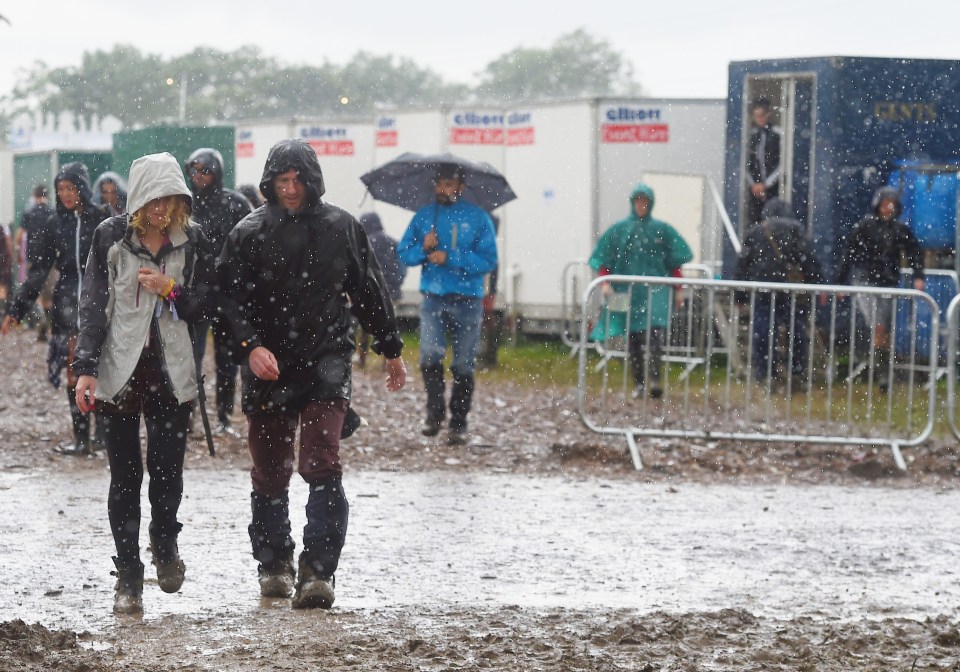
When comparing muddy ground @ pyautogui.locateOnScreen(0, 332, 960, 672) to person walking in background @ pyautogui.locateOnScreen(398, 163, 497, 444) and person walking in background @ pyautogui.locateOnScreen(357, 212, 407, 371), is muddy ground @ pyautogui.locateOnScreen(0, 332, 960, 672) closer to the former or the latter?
person walking in background @ pyautogui.locateOnScreen(398, 163, 497, 444)

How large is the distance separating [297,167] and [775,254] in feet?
32.4

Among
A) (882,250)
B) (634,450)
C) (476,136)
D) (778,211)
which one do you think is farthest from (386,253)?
(476,136)

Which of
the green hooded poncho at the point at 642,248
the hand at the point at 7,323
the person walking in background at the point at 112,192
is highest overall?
the person walking in background at the point at 112,192

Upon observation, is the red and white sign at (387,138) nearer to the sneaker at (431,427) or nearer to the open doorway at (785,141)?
the open doorway at (785,141)

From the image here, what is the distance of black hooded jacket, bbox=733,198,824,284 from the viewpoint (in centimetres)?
1536

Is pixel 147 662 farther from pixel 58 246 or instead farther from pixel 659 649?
pixel 58 246

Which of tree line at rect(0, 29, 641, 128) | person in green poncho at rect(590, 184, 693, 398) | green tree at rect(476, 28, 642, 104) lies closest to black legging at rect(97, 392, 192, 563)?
person in green poncho at rect(590, 184, 693, 398)

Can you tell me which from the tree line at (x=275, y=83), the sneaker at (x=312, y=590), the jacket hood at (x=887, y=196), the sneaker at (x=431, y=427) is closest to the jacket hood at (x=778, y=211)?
the jacket hood at (x=887, y=196)

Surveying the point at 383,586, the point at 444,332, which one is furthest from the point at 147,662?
the point at 444,332

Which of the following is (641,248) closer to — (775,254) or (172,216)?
(775,254)

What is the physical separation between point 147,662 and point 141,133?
2321cm

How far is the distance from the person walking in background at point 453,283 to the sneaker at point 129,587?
5.39 metres

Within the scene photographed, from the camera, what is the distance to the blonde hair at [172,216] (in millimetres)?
6000

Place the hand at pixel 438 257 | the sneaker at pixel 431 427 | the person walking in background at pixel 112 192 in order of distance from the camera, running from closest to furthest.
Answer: the person walking in background at pixel 112 192, the hand at pixel 438 257, the sneaker at pixel 431 427
